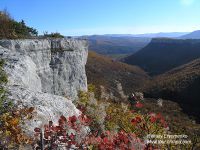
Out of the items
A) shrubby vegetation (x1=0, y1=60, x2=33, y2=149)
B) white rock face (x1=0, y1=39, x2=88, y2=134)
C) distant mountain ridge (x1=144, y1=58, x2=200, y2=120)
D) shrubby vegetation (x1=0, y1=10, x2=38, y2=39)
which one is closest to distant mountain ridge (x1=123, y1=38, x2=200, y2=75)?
distant mountain ridge (x1=144, y1=58, x2=200, y2=120)

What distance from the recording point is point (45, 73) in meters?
18.8

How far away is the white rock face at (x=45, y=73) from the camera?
26.1 feet

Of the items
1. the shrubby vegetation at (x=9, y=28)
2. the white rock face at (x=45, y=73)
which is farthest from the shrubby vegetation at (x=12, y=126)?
the shrubby vegetation at (x=9, y=28)

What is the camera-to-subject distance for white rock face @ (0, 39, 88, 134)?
7.96m

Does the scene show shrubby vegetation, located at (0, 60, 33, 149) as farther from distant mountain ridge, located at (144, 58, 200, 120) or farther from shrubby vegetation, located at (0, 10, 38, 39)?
distant mountain ridge, located at (144, 58, 200, 120)

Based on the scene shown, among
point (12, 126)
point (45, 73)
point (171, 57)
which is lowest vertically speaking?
point (171, 57)

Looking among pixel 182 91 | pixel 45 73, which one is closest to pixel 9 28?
pixel 45 73

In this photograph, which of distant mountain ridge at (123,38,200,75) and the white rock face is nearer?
the white rock face

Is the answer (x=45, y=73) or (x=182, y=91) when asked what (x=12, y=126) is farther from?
(x=182, y=91)

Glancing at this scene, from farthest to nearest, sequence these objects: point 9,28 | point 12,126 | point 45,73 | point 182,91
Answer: point 182,91 → point 9,28 → point 45,73 → point 12,126

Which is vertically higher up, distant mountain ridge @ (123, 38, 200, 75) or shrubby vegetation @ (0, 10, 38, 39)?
shrubby vegetation @ (0, 10, 38, 39)

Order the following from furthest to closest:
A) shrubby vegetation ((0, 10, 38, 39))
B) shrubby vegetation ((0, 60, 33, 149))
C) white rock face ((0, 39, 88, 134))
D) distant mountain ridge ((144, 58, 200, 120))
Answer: distant mountain ridge ((144, 58, 200, 120)) → shrubby vegetation ((0, 10, 38, 39)) → white rock face ((0, 39, 88, 134)) → shrubby vegetation ((0, 60, 33, 149))

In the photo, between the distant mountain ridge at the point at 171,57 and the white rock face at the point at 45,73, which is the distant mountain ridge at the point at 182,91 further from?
the distant mountain ridge at the point at 171,57

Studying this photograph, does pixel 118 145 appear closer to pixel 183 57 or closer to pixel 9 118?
pixel 9 118
